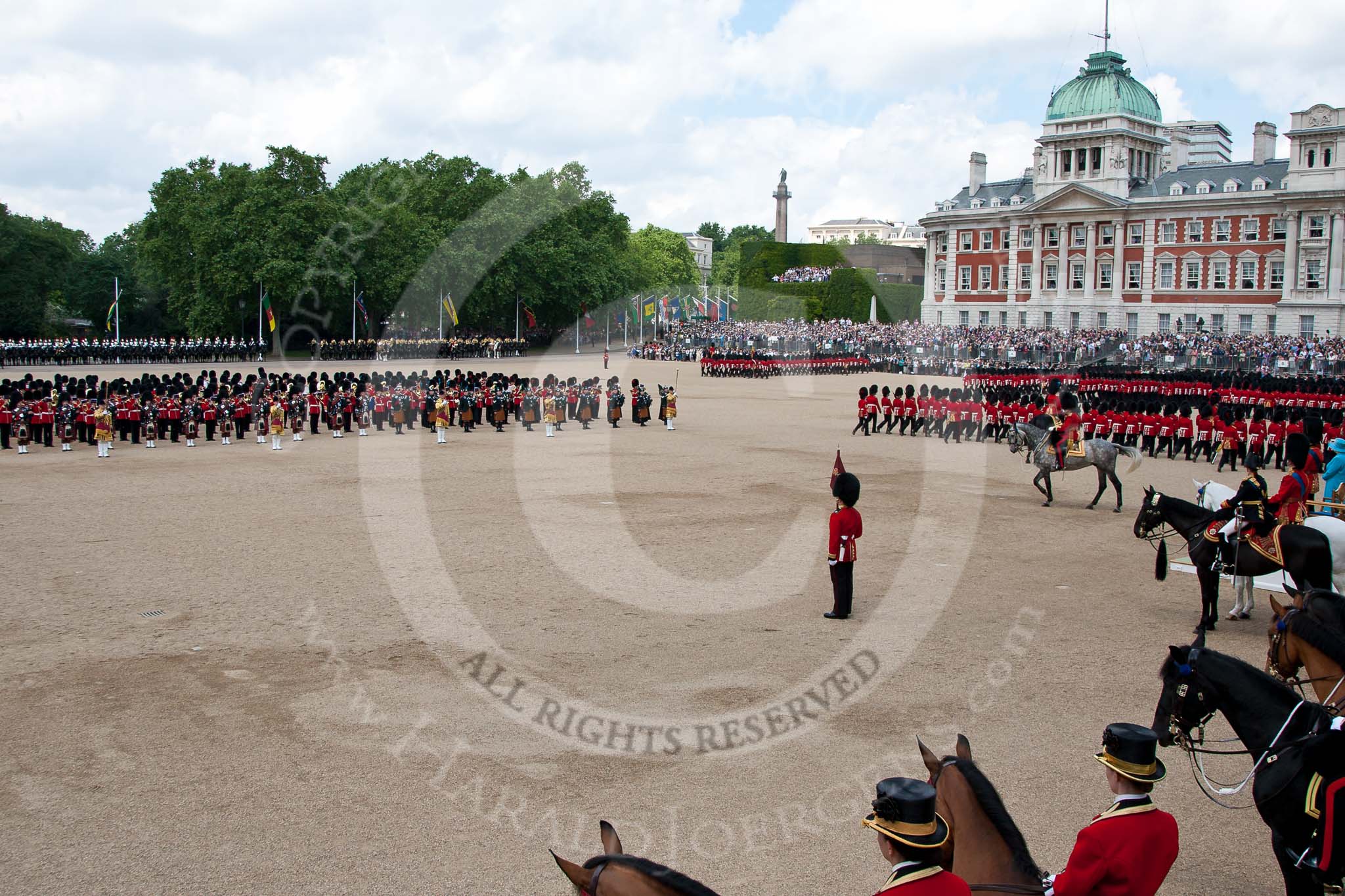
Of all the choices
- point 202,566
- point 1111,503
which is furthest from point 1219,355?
point 202,566

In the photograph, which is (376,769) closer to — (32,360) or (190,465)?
(190,465)

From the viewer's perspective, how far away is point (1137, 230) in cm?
7044

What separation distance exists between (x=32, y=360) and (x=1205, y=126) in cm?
8189

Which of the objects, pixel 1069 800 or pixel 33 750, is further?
pixel 33 750

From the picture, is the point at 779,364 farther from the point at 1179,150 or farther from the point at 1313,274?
the point at 1179,150

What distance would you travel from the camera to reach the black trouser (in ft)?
34.9

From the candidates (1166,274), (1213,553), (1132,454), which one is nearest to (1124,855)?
(1213,553)

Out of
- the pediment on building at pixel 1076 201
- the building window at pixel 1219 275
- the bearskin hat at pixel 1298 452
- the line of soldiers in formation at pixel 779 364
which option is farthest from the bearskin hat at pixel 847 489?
the pediment on building at pixel 1076 201

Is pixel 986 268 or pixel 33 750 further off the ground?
pixel 986 268

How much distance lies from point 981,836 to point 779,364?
52.5 m

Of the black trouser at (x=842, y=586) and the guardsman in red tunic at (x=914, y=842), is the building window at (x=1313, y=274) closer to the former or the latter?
the black trouser at (x=842, y=586)

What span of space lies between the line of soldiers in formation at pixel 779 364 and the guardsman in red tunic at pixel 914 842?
49938mm

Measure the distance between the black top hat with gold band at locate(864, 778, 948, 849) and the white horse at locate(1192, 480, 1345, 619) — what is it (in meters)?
7.76

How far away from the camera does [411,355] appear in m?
63.0
